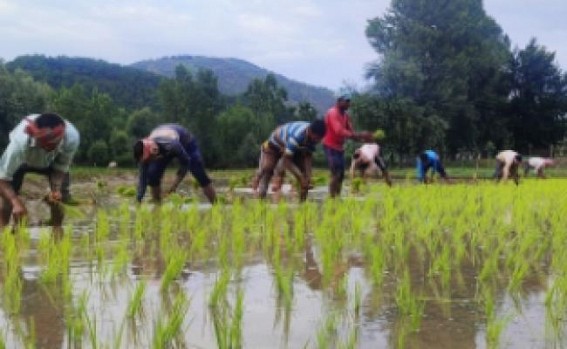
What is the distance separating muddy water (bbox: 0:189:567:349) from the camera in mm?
2328

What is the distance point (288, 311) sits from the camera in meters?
2.75

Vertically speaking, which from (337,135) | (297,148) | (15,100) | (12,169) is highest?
(15,100)

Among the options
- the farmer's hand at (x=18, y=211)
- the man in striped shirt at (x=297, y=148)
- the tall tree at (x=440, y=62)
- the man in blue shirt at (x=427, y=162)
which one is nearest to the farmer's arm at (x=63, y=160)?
the farmer's hand at (x=18, y=211)

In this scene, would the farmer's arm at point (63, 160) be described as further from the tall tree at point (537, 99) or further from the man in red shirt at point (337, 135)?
the tall tree at point (537, 99)

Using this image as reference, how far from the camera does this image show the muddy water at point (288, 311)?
2328 mm

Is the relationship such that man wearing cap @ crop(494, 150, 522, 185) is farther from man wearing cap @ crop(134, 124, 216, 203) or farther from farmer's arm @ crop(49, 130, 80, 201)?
farmer's arm @ crop(49, 130, 80, 201)

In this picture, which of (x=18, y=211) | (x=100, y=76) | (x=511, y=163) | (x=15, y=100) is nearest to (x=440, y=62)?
(x=15, y=100)

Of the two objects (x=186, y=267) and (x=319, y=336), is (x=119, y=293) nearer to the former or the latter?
(x=186, y=267)

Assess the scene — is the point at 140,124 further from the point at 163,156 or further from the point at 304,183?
the point at 163,156

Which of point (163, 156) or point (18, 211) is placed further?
point (163, 156)

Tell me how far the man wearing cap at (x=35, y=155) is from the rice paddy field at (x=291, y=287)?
1.02 ft

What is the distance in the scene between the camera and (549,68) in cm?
4272

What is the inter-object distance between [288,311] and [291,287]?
31 cm

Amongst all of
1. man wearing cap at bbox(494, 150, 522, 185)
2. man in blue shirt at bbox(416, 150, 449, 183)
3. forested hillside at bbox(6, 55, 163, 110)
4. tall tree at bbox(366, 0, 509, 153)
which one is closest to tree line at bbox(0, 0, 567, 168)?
tall tree at bbox(366, 0, 509, 153)
